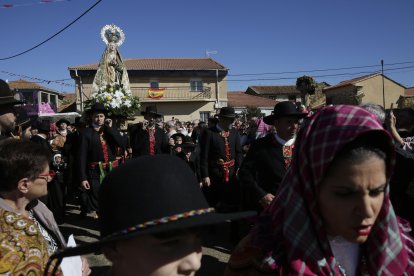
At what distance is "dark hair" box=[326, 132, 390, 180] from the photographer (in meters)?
1.35

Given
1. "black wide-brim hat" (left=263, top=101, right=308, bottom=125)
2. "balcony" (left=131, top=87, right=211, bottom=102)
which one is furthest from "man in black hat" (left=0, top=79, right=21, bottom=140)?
"balcony" (left=131, top=87, right=211, bottom=102)

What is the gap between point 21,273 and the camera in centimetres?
157

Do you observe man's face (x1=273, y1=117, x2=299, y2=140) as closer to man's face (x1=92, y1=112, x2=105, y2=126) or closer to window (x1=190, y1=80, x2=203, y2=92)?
man's face (x1=92, y1=112, x2=105, y2=126)

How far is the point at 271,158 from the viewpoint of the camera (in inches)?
156

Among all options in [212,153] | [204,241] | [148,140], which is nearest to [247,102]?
[148,140]

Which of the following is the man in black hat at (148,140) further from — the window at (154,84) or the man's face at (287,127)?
the window at (154,84)

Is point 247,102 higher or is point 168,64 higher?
point 168,64

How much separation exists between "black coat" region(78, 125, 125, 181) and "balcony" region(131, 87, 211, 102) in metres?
28.8

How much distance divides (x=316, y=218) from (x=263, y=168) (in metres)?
2.62

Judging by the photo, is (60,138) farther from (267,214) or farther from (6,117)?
(267,214)

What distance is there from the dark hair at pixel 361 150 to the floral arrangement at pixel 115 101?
6.42 meters

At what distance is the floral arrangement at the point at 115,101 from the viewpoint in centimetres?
725

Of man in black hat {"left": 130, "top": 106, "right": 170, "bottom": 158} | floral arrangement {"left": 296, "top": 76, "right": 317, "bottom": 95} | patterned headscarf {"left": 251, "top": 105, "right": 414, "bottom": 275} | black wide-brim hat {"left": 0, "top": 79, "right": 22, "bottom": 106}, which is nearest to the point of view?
patterned headscarf {"left": 251, "top": 105, "right": 414, "bottom": 275}

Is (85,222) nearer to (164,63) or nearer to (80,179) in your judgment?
(80,179)
